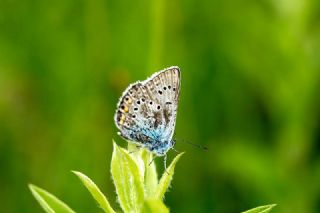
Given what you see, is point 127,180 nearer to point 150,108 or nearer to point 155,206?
point 155,206

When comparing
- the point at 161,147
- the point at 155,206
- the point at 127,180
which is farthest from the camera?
the point at 161,147

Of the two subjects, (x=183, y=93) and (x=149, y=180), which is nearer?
(x=149, y=180)

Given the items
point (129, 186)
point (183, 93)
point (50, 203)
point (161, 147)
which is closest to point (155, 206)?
point (129, 186)

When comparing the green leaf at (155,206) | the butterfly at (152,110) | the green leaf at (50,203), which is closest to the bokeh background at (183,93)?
the butterfly at (152,110)

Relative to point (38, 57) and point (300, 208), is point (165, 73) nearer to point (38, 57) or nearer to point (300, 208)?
point (300, 208)

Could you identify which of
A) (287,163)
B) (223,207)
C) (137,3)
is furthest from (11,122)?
(287,163)

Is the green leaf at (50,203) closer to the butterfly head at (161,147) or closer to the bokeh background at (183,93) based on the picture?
the butterfly head at (161,147)
